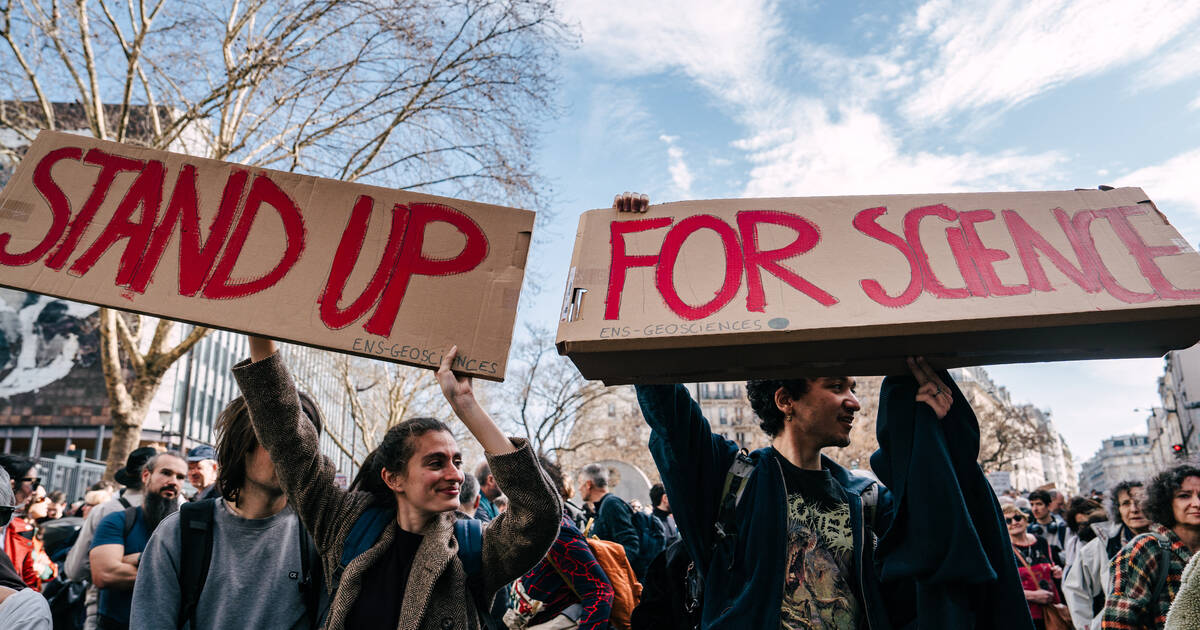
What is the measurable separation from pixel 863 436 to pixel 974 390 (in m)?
56.7

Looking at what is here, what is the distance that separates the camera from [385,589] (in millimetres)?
2463

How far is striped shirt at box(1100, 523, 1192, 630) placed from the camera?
3.84 metres

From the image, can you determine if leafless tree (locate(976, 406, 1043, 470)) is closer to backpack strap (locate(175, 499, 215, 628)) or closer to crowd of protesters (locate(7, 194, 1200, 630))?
crowd of protesters (locate(7, 194, 1200, 630))

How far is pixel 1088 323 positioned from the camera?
6.44 ft

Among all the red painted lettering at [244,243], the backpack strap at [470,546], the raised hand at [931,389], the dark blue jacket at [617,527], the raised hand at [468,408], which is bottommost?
the backpack strap at [470,546]

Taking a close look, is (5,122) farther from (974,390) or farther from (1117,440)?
(1117,440)

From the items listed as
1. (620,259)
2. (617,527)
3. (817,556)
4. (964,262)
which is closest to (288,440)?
(620,259)

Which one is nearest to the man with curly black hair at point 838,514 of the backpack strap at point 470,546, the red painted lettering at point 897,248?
the red painted lettering at point 897,248

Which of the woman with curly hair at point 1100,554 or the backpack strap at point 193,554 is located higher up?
the woman with curly hair at point 1100,554

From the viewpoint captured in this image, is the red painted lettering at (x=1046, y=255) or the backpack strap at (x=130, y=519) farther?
the backpack strap at (x=130, y=519)

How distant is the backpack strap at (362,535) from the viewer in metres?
2.54

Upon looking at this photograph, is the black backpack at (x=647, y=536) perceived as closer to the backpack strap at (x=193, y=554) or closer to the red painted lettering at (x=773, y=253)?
the backpack strap at (x=193, y=554)

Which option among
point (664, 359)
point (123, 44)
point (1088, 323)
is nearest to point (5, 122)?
point (123, 44)

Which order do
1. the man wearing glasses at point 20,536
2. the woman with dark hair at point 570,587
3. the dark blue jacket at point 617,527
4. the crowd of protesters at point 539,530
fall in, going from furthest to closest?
1. the dark blue jacket at point 617,527
2. the man wearing glasses at point 20,536
3. the woman with dark hair at point 570,587
4. the crowd of protesters at point 539,530
